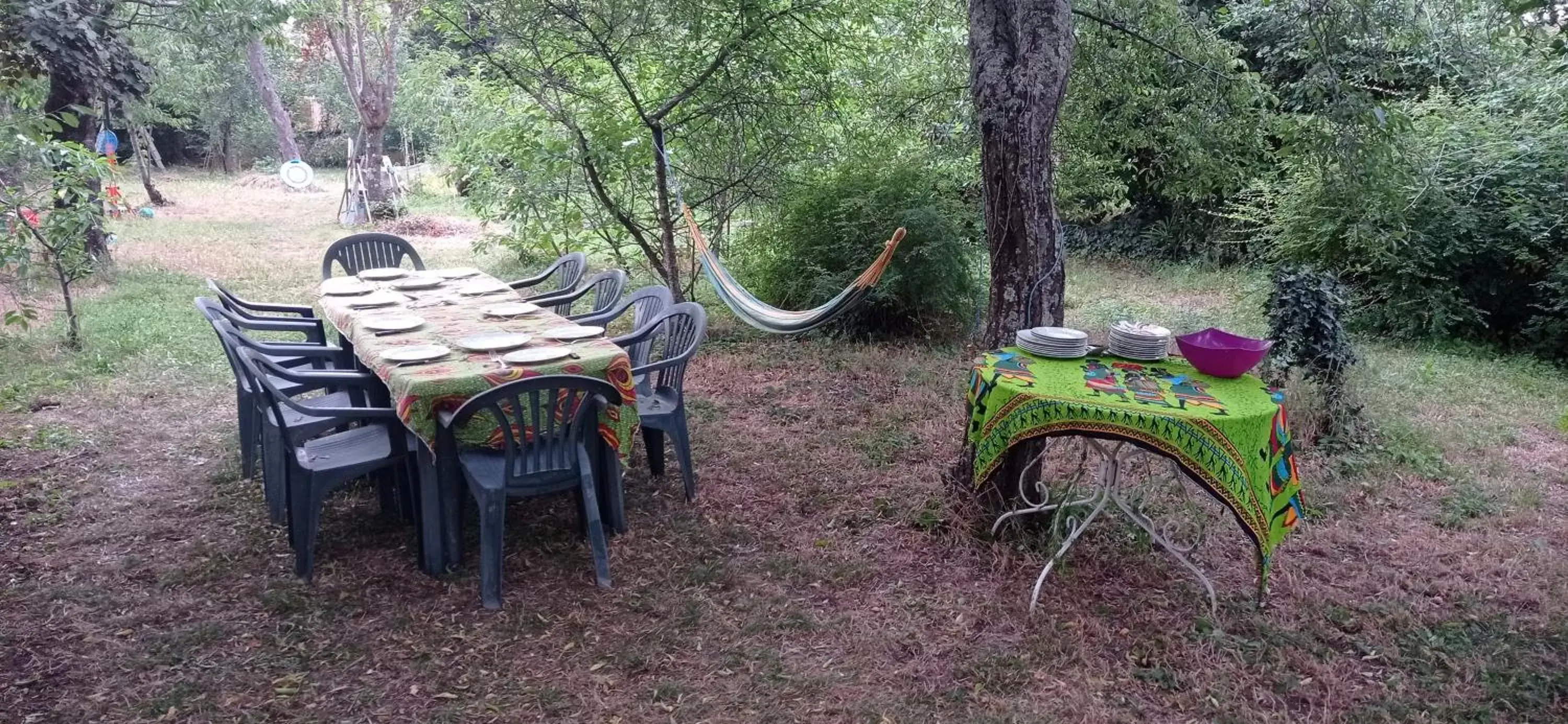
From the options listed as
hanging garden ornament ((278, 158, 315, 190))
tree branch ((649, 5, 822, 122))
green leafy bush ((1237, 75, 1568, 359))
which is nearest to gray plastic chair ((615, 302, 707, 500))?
tree branch ((649, 5, 822, 122))

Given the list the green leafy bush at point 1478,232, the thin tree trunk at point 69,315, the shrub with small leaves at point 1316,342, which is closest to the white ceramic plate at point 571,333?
the shrub with small leaves at point 1316,342

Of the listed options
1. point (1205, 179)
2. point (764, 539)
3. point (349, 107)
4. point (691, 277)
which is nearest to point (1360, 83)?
point (1205, 179)

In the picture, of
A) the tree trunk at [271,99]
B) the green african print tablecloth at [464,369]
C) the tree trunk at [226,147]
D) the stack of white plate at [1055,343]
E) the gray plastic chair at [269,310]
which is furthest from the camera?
the tree trunk at [226,147]

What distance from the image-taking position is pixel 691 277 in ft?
19.2

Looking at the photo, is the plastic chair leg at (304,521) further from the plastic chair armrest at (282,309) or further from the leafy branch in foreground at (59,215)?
the leafy branch in foreground at (59,215)

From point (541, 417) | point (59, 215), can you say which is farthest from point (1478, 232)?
point (59, 215)

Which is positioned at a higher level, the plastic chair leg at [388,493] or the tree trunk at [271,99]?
the tree trunk at [271,99]

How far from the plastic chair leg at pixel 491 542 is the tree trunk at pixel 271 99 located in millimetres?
12263

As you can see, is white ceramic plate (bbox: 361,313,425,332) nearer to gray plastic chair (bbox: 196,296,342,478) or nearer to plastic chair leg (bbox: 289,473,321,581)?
gray plastic chair (bbox: 196,296,342,478)

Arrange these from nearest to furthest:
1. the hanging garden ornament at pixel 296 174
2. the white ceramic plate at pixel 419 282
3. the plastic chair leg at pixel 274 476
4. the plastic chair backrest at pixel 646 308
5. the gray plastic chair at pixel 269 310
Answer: the plastic chair leg at pixel 274 476, the plastic chair backrest at pixel 646 308, the gray plastic chair at pixel 269 310, the white ceramic plate at pixel 419 282, the hanging garden ornament at pixel 296 174

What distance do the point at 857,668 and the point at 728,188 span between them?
3792mm

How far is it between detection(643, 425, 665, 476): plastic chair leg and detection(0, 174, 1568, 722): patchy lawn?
5 centimetres

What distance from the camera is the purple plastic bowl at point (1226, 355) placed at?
2.29 metres

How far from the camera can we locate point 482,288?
12.1 ft
